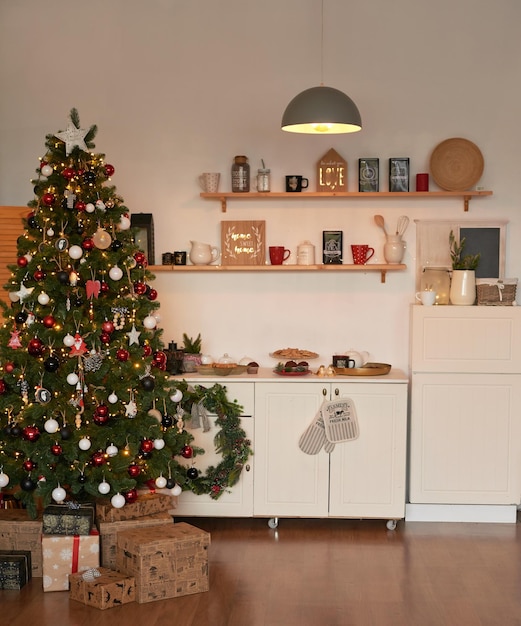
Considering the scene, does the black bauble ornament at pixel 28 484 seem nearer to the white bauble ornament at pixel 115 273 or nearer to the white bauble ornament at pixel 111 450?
the white bauble ornament at pixel 111 450

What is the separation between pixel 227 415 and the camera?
16.5ft

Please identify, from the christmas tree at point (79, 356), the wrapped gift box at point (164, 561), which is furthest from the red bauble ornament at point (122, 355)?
the wrapped gift box at point (164, 561)

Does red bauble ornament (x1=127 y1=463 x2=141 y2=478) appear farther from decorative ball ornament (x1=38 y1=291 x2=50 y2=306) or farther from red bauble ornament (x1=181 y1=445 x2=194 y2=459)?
decorative ball ornament (x1=38 y1=291 x2=50 y2=306)

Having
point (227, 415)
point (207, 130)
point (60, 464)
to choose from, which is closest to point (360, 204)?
point (207, 130)

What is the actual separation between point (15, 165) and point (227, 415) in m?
2.06

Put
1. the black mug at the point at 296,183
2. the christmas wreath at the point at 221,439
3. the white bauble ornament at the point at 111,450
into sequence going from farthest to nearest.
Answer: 1. the black mug at the point at 296,183
2. the christmas wreath at the point at 221,439
3. the white bauble ornament at the point at 111,450

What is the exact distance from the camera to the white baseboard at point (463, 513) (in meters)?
5.20

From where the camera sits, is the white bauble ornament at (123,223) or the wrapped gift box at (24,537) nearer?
the wrapped gift box at (24,537)

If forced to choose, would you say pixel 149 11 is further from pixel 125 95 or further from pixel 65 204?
pixel 65 204

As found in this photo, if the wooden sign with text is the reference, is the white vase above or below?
below

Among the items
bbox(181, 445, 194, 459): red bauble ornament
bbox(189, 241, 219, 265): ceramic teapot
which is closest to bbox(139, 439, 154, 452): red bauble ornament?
bbox(181, 445, 194, 459): red bauble ornament

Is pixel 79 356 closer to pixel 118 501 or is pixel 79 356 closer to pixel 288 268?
pixel 118 501

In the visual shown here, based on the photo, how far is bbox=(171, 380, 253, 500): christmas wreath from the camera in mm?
5027

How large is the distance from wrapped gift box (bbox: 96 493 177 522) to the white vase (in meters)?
2.01
